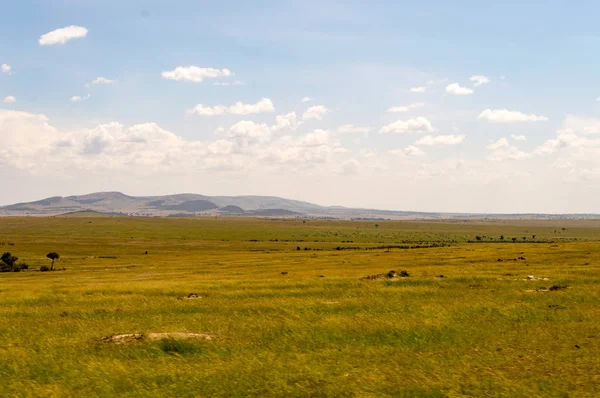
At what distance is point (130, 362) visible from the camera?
664 inches

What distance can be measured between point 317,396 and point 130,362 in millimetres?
7091

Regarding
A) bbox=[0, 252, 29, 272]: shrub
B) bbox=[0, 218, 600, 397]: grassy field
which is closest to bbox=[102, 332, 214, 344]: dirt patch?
bbox=[0, 218, 600, 397]: grassy field

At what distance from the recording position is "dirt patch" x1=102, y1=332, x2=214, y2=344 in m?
19.2

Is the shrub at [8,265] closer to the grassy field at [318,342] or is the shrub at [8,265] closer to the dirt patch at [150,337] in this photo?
the grassy field at [318,342]

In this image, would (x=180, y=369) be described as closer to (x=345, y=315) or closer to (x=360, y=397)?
(x=360, y=397)

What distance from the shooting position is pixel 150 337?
19484 mm

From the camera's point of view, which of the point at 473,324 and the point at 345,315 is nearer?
the point at 473,324

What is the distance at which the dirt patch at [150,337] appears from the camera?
63.1 feet

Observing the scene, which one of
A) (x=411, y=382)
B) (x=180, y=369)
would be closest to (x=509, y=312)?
(x=411, y=382)

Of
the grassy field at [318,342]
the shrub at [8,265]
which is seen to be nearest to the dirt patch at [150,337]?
the grassy field at [318,342]

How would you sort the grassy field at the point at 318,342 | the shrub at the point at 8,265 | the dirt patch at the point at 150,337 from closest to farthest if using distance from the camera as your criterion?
1. the grassy field at the point at 318,342
2. the dirt patch at the point at 150,337
3. the shrub at the point at 8,265

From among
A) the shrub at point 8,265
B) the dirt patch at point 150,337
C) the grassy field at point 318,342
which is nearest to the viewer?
the grassy field at point 318,342

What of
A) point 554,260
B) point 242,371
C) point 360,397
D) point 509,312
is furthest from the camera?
point 554,260

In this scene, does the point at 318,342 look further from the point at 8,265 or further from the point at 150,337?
the point at 8,265
